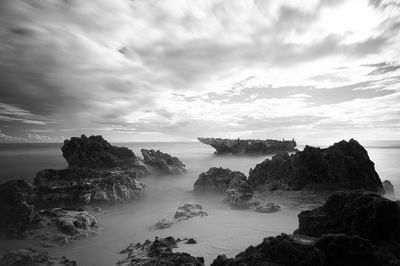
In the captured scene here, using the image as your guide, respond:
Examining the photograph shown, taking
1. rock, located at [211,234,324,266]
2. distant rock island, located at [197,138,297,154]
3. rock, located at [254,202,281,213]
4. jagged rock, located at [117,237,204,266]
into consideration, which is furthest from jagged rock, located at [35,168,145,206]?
distant rock island, located at [197,138,297,154]

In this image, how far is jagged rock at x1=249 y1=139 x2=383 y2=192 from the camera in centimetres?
1866

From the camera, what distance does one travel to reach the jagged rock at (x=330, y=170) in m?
18.7

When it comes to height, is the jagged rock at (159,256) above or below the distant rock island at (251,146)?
below

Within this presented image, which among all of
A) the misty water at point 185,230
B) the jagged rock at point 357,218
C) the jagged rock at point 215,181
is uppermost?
the jagged rock at point 357,218

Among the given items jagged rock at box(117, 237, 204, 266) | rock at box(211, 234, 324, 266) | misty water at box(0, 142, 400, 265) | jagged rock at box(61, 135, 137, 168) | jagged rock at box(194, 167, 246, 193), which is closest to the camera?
rock at box(211, 234, 324, 266)

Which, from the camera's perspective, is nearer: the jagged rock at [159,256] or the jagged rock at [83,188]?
the jagged rock at [159,256]

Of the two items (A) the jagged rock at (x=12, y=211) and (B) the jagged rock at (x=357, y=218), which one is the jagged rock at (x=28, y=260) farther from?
(B) the jagged rock at (x=357, y=218)

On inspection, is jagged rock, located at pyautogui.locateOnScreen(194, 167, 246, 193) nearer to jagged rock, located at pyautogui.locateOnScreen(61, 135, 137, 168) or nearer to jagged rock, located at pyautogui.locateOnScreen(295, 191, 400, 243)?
jagged rock, located at pyautogui.locateOnScreen(61, 135, 137, 168)

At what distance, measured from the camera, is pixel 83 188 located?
2173 cm

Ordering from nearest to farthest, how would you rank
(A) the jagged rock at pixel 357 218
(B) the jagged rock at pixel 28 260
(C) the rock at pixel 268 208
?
(A) the jagged rock at pixel 357 218 → (B) the jagged rock at pixel 28 260 → (C) the rock at pixel 268 208

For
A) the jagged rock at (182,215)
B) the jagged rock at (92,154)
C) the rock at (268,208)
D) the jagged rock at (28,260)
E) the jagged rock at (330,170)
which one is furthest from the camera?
the jagged rock at (92,154)

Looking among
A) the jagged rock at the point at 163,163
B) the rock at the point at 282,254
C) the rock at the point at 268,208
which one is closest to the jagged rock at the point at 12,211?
the rock at the point at 282,254

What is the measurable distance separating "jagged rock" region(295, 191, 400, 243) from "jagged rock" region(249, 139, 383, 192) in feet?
35.9

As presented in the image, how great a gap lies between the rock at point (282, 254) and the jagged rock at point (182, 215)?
9538 millimetres
